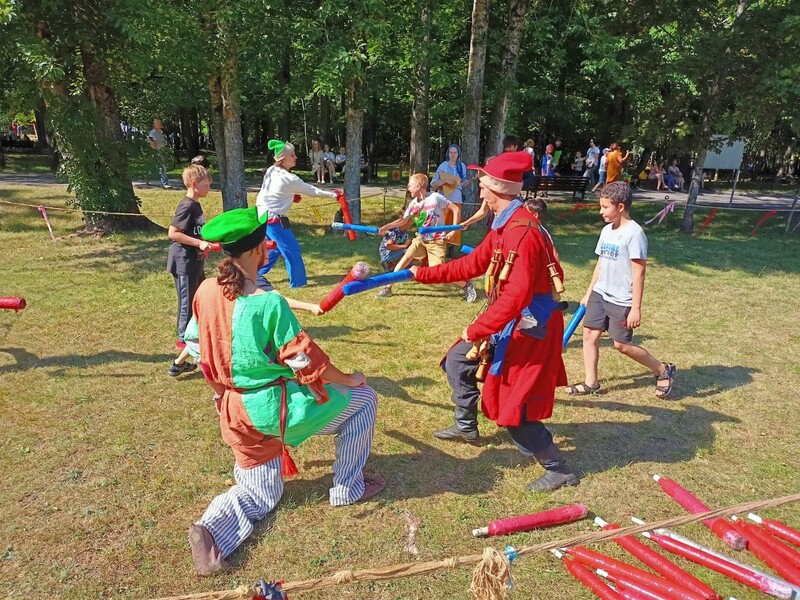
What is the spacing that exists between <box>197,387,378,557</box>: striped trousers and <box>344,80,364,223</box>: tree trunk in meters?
8.98

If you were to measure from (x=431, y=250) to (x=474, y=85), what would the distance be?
603cm

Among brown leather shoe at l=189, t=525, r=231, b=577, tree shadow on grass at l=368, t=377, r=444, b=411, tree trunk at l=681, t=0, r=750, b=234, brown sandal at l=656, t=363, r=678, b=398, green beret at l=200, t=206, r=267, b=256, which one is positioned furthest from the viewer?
tree trunk at l=681, t=0, r=750, b=234

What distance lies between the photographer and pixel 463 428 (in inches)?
173

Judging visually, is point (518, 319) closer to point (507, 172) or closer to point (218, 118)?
point (507, 172)

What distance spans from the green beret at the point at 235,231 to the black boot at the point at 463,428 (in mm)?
2172

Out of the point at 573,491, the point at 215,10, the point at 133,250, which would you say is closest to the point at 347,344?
the point at 573,491

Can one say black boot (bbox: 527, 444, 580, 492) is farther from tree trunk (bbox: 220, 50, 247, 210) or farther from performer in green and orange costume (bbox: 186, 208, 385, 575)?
tree trunk (bbox: 220, 50, 247, 210)

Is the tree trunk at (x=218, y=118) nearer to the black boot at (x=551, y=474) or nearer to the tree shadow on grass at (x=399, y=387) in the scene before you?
the tree shadow on grass at (x=399, y=387)

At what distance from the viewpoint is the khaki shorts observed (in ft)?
25.4

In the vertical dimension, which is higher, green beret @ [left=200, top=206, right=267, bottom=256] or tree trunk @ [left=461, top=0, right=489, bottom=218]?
tree trunk @ [left=461, top=0, right=489, bottom=218]

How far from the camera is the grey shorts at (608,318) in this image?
500 centimetres

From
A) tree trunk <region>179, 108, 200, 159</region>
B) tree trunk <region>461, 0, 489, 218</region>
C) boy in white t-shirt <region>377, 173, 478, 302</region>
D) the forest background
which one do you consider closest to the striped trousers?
boy in white t-shirt <region>377, 173, 478, 302</region>

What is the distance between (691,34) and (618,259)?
12265mm

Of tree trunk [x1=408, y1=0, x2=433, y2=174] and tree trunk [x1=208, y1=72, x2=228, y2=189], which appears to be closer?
tree trunk [x1=408, y1=0, x2=433, y2=174]
